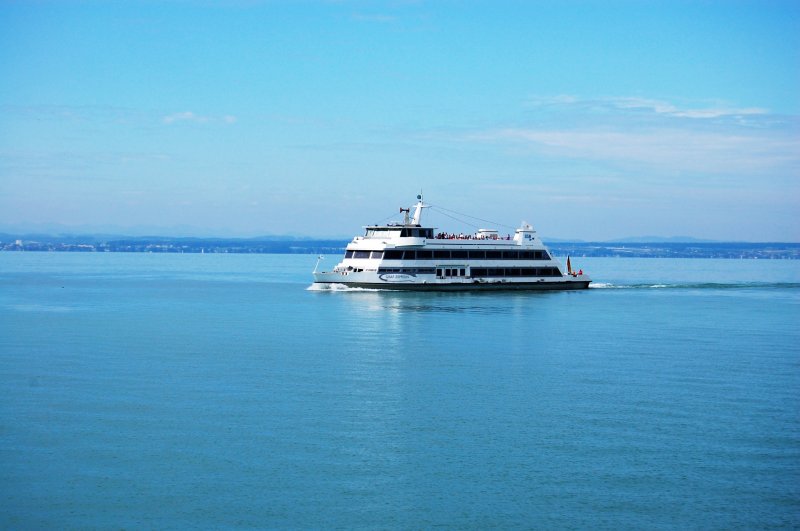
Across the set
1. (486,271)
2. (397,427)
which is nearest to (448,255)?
(486,271)

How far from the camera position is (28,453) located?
2780 centimetres

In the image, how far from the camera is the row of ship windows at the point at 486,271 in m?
87.5

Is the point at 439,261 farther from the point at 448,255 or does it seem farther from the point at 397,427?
the point at 397,427

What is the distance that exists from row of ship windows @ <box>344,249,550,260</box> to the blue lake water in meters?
24.6

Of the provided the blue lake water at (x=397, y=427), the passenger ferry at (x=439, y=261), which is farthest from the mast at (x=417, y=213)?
the blue lake water at (x=397, y=427)

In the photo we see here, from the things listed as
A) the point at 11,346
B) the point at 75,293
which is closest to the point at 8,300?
the point at 75,293

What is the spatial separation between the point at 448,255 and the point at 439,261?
131 cm

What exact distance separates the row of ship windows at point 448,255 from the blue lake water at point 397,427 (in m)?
24.6

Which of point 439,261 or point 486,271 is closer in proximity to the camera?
point 439,261

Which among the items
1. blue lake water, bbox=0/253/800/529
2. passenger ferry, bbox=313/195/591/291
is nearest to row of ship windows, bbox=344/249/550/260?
passenger ferry, bbox=313/195/591/291

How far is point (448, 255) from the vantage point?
90.5m

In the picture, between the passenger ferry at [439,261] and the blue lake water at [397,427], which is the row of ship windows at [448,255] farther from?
the blue lake water at [397,427]

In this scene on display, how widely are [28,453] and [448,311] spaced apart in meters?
49.0

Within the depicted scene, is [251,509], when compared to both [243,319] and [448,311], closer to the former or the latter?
[243,319]
